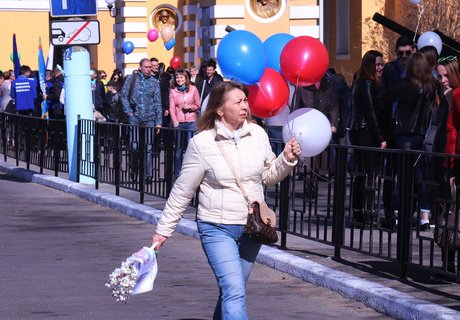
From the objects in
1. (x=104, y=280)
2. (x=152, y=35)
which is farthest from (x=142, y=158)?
(x=152, y=35)

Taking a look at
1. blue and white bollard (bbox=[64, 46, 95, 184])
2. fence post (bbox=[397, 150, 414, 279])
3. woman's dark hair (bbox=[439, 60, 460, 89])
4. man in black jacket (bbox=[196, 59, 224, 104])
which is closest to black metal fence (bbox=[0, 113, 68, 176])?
blue and white bollard (bbox=[64, 46, 95, 184])

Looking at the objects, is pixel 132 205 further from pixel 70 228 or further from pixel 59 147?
pixel 59 147

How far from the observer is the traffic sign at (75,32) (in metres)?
20.9

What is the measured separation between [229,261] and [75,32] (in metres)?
13.5

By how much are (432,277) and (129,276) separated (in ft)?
11.2

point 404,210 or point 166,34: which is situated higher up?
point 166,34

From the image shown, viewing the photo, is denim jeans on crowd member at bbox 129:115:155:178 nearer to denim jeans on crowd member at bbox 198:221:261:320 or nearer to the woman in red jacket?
the woman in red jacket

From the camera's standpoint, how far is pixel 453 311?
30.3ft

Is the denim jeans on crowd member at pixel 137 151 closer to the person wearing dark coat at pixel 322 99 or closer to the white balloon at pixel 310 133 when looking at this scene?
the person wearing dark coat at pixel 322 99

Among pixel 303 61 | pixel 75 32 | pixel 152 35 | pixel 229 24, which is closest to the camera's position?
pixel 303 61

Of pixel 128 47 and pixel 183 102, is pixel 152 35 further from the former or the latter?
pixel 183 102

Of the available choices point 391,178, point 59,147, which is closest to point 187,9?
point 59,147

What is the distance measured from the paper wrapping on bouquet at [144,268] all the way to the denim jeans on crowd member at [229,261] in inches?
12.7

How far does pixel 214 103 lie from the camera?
8164 mm
